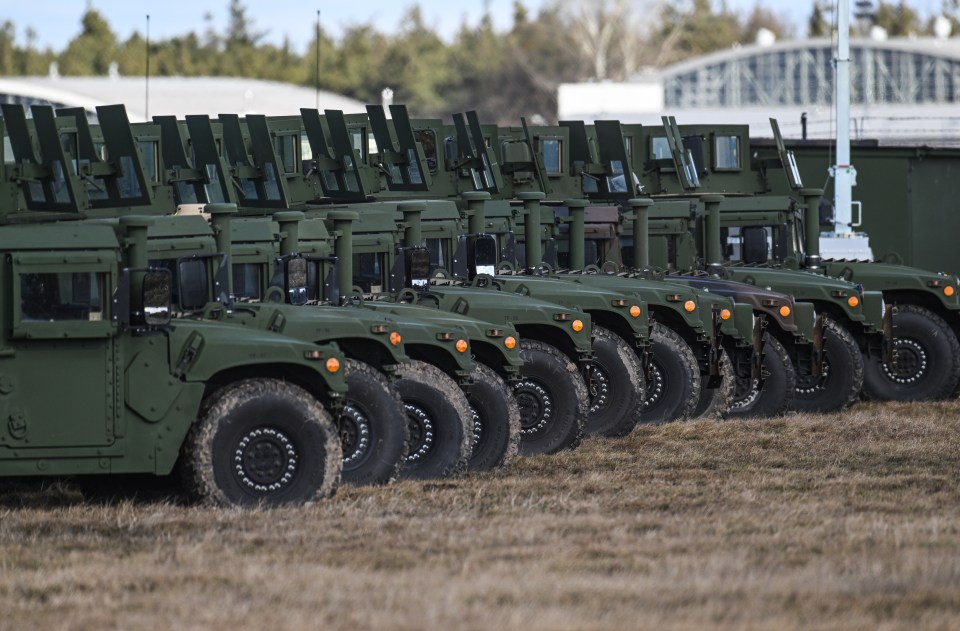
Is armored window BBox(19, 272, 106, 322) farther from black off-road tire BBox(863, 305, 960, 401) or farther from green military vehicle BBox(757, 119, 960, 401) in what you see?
black off-road tire BBox(863, 305, 960, 401)

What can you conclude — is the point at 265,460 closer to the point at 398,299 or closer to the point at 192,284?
the point at 192,284

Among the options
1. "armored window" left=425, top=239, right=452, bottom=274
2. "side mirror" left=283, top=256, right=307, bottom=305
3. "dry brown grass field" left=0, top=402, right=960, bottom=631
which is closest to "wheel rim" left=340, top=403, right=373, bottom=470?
"dry brown grass field" left=0, top=402, right=960, bottom=631

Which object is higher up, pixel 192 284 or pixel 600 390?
pixel 192 284

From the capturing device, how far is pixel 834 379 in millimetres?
20656

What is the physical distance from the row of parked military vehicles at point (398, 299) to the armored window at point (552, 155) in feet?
0.13

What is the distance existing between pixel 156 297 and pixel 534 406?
465 centimetres

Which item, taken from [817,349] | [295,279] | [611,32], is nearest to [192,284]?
[295,279]

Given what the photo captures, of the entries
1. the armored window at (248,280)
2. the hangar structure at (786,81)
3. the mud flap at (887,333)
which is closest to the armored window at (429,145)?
the mud flap at (887,333)

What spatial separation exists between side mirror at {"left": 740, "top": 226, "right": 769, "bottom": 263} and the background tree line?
247 feet

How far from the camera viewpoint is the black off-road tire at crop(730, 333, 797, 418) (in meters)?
20.0

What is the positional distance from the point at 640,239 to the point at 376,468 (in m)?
6.78

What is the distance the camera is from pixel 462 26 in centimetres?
12575

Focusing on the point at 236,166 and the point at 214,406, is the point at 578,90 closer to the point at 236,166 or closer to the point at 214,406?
the point at 236,166

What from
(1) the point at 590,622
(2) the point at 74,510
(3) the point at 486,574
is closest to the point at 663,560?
(3) the point at 486,574
